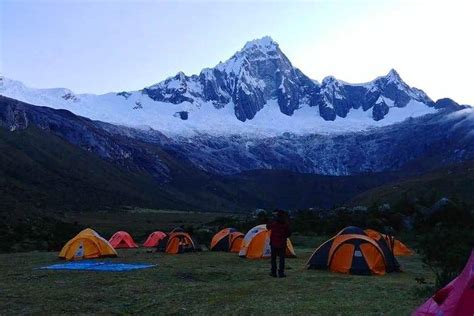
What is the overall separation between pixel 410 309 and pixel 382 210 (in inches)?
1201

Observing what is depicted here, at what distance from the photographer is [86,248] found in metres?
27.9

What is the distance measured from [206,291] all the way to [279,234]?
4.23 m

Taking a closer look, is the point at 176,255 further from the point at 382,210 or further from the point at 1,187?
the point at 1,187

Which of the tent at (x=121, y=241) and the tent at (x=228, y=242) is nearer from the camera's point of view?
the tent at (x=228, y=242)

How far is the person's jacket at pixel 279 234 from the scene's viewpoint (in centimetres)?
1963

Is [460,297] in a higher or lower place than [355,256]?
higher

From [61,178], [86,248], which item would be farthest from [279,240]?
[61,178]

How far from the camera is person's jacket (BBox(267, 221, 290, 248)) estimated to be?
19630mm

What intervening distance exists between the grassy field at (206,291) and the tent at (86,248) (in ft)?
11.7

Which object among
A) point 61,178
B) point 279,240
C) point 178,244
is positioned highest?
point 61,178

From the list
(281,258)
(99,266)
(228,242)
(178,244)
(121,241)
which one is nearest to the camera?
(281,258)

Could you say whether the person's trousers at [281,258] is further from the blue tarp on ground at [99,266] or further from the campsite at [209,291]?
the blue tarp on ground at [99,266]

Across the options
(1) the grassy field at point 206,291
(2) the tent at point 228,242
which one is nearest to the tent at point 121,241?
(2) the tent at point 228,242

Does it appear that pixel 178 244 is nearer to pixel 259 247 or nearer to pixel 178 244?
pixel 178 244
